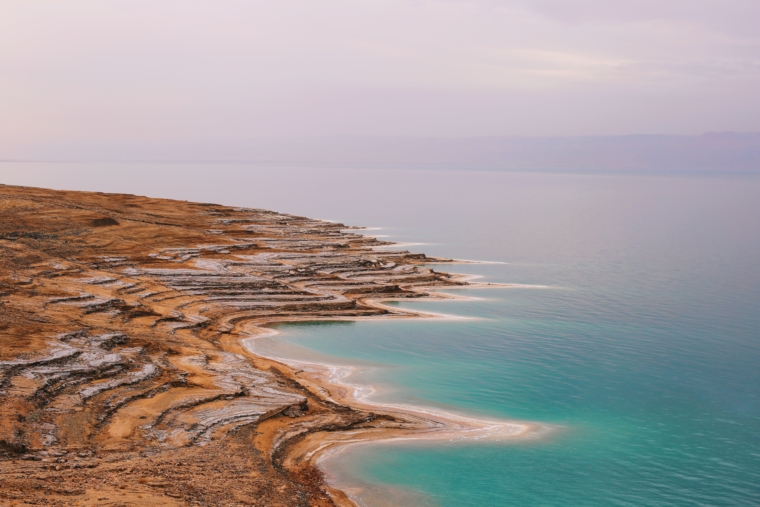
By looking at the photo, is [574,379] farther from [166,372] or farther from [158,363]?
[158,363]

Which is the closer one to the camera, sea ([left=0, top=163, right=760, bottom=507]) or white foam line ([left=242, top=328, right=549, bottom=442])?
sea ([left=0, top=163, right=760, bottom=507])

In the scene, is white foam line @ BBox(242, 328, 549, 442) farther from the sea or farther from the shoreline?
the sea

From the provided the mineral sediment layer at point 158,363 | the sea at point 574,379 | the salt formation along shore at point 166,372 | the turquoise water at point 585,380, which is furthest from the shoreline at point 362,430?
the turquoise water at point 585,380

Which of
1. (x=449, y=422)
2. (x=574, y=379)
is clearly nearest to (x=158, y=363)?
(x=449, y=422)

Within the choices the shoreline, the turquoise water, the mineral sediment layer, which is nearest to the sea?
the turquoise water

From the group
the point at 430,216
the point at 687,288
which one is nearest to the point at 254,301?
the point at 687,288

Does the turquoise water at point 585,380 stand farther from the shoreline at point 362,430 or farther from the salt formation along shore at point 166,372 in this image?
the salt formation along shore at point 166,372
